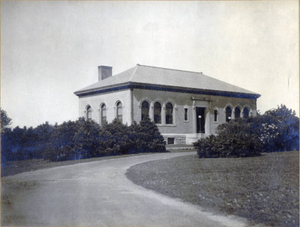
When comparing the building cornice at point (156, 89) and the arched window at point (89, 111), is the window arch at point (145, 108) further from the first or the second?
the arched window at point (89, 111)

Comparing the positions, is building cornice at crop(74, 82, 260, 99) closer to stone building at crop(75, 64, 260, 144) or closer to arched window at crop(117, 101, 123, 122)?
stone building at crop(75, 64, 260, 144)

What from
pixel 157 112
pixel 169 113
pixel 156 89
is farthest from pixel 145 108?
pixel 169 113

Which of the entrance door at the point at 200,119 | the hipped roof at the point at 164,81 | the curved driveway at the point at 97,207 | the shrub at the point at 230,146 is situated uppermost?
the hipped roof at the point at 164,81

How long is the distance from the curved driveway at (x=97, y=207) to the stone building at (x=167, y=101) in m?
18.6

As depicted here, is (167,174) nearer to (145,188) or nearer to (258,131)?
(145,188)

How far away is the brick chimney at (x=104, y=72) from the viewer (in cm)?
3616

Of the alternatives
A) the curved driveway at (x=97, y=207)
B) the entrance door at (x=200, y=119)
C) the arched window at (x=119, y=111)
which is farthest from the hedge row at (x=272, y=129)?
the entrance door at (x=200, y=119)

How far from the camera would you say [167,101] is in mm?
31250

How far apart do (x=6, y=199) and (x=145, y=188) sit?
3.84 m

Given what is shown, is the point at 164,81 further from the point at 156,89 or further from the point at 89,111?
the point at 89,111

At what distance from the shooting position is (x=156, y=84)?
30203mm

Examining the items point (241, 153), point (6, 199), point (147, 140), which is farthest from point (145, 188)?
point (147, 140)

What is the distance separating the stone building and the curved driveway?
60.9 ft

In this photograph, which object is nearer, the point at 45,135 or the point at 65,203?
the point at 65,203
